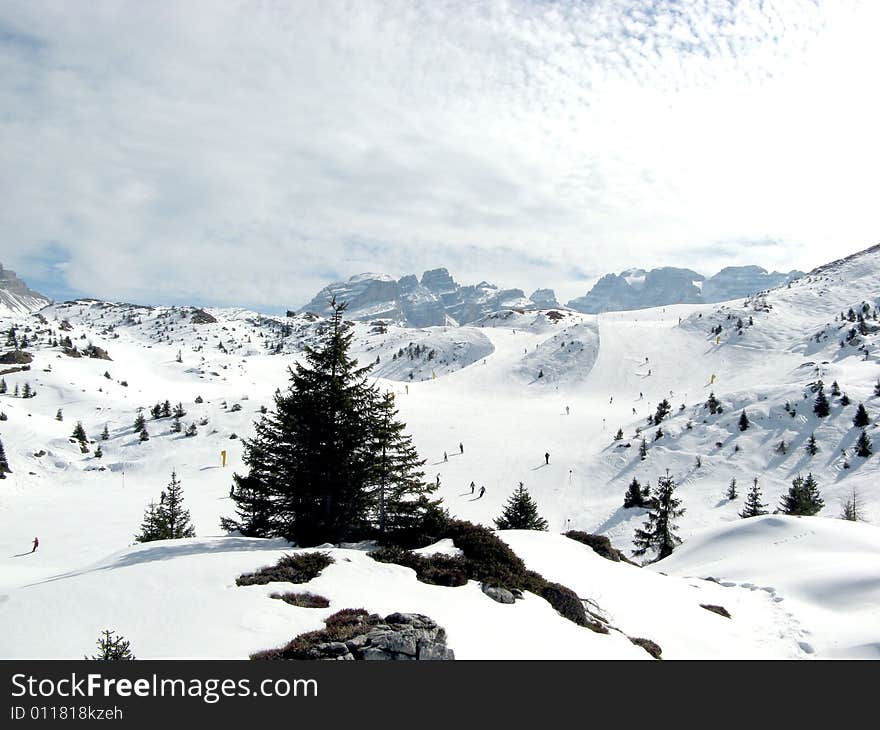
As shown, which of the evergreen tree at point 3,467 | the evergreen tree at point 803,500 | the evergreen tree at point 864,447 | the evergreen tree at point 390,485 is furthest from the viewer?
the evergreen tree at point 3,467

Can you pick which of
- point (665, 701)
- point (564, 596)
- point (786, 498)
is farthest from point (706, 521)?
point (665, 701)

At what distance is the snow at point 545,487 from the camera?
1188 centimetres

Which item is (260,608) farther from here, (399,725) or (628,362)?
(628,362)

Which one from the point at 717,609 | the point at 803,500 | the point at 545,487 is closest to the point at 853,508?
the point at 803,500

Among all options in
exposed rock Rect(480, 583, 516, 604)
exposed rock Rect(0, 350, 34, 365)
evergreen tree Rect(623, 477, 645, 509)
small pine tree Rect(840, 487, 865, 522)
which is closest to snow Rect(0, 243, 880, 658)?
exposed rock Rect(480, 583, 516, 604)

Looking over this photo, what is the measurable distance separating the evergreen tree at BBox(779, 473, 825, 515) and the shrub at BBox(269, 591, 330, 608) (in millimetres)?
39221

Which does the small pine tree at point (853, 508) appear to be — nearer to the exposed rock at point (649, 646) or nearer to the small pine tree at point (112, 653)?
the exposed rock at point (649, 646)

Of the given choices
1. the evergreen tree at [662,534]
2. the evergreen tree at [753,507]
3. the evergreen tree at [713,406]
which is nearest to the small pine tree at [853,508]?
the evergreen tree at [753,507]

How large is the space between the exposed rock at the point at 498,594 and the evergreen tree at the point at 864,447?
48.7 m

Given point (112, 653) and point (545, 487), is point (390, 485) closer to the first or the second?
point (112, 653)

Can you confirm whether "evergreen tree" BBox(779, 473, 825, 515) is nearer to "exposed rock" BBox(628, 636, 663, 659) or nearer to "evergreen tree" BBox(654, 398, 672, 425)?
"evergreen tree" BBox(654, 398, 672, 425)

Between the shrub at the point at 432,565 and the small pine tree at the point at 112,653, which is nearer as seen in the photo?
the small pine tree at the point at 112,653

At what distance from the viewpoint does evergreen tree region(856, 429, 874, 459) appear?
149ft

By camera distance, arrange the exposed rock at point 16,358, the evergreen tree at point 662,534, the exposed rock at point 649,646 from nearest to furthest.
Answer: the exposed rock at point 649,646, the evergreen tree at point 662,534, the exposed rock at point 16,358
